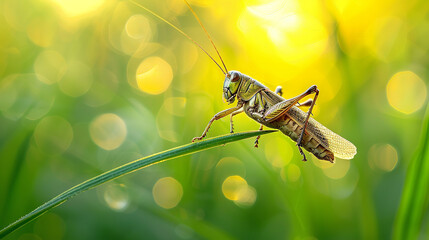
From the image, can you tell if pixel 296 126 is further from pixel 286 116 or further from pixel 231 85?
pixel 231 85

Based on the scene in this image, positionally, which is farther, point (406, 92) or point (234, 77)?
point (406, 92)

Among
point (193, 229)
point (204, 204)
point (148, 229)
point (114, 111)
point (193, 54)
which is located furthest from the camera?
point (193, 54)

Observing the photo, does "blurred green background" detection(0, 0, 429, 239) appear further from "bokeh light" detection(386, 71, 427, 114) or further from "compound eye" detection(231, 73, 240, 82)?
"compound eye" detection(231, 73, 240, 82)

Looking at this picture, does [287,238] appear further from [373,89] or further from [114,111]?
[373,89]

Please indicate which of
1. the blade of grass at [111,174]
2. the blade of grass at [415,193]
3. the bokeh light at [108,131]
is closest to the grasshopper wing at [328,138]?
the blade of grass at [415,193]

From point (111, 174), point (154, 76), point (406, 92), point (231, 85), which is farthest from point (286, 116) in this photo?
point (154, 76)

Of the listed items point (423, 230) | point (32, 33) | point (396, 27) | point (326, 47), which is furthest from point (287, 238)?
point (32, 33)
